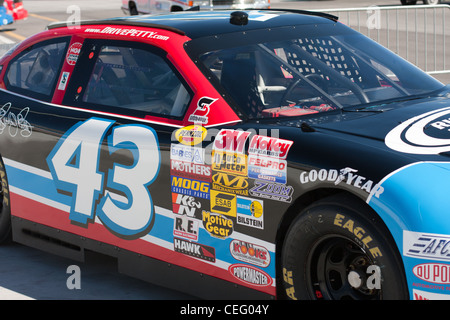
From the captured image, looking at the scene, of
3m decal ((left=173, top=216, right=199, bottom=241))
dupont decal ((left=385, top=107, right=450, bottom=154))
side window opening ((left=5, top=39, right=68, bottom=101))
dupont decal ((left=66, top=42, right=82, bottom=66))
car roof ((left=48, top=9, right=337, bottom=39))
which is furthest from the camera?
side window opening ((left=5, top=39, right=68, bottom=101))

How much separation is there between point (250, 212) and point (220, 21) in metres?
1.49

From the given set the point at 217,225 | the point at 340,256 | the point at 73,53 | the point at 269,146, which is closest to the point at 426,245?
the point at 340,256

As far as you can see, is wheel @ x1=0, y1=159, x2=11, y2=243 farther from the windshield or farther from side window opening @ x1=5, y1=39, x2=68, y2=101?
the windshield

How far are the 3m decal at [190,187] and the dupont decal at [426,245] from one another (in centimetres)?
116

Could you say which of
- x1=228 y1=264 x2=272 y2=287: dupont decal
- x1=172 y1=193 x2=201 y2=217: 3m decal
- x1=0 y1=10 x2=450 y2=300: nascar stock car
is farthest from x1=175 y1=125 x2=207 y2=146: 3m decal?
x1=228 y1=264 x2=272 y2=287: dupont decal

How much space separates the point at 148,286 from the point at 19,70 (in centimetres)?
Result: 186

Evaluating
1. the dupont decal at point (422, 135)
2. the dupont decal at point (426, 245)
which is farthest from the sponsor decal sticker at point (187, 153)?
the dupont decal at point (426, 245)

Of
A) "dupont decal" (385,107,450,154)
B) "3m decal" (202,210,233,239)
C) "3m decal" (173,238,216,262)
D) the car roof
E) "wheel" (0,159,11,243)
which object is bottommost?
"wheel" (0,159,11,243)

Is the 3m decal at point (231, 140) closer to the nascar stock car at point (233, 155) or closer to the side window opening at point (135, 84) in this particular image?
the nascar stock car at point (233, 155)

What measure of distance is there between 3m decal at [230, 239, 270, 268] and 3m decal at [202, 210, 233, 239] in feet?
0.21

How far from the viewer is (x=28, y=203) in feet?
17.8

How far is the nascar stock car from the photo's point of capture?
3.55 m
